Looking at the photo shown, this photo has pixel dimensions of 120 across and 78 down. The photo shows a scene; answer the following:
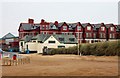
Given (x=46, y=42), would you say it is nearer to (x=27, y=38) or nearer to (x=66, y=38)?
(x=66, y=38)

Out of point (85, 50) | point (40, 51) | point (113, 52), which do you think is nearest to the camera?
point (113, 52)

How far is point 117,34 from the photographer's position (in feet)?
313

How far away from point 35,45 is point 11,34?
4315 centimetres

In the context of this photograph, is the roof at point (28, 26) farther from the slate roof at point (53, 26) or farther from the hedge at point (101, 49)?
the hedge at point (101, 49)

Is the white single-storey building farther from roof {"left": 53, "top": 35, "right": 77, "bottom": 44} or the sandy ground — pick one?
the sandy ground

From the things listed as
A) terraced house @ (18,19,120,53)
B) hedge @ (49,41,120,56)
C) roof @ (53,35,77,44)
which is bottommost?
hedge @ (49,41,120,56)

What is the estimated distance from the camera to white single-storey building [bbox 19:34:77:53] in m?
80.8

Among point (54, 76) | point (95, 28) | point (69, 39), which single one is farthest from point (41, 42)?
point (54, 76)

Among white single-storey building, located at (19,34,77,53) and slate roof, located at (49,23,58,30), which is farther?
slate roof, located at (49,23,58,30)

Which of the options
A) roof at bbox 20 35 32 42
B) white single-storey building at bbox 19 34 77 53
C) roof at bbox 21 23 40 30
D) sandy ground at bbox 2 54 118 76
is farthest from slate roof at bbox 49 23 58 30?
sandy ground at bbox 2 54 118 76

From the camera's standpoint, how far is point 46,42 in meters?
80.9

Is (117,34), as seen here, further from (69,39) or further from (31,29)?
(31,29)

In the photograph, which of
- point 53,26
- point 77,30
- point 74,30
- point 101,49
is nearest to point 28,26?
point 53,26

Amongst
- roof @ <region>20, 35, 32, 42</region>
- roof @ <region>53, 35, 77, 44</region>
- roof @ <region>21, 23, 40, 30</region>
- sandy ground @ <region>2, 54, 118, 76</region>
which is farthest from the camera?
roof @ <region>21, 23, 40, 30</region>
